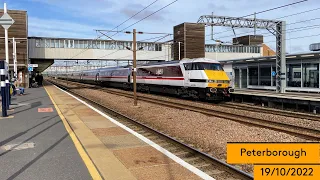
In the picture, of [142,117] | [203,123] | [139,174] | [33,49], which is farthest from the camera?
[33,49]

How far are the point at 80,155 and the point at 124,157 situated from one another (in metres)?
0.93

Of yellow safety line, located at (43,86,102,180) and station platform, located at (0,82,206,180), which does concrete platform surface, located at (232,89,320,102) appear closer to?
station platform, located at (0,82,206,180)

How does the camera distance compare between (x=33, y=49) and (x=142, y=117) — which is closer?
(x=142, y=117)

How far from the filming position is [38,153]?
22.6 ft

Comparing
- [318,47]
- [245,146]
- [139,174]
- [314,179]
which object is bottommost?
[139,174]

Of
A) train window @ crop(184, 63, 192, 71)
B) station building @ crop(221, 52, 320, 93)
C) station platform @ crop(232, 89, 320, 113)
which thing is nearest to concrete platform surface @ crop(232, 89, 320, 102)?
station platform @ crop(232, 89, 320, 113)

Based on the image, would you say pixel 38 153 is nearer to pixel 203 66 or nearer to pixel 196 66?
pixel 203 66

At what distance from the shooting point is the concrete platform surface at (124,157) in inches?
217

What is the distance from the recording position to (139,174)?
5.54m

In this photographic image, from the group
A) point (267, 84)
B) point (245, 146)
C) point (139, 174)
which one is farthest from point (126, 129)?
point (267, 84)

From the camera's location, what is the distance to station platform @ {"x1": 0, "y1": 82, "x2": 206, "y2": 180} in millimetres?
5508

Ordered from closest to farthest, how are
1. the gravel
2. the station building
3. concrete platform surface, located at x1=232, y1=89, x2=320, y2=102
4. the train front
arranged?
the gravel → concrete platform surface, located at x1=232, y1=89, x2=320, y2=102 → the train front → the station building

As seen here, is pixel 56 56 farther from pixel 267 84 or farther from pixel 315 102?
pixel 315 102

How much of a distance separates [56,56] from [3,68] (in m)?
45.3
